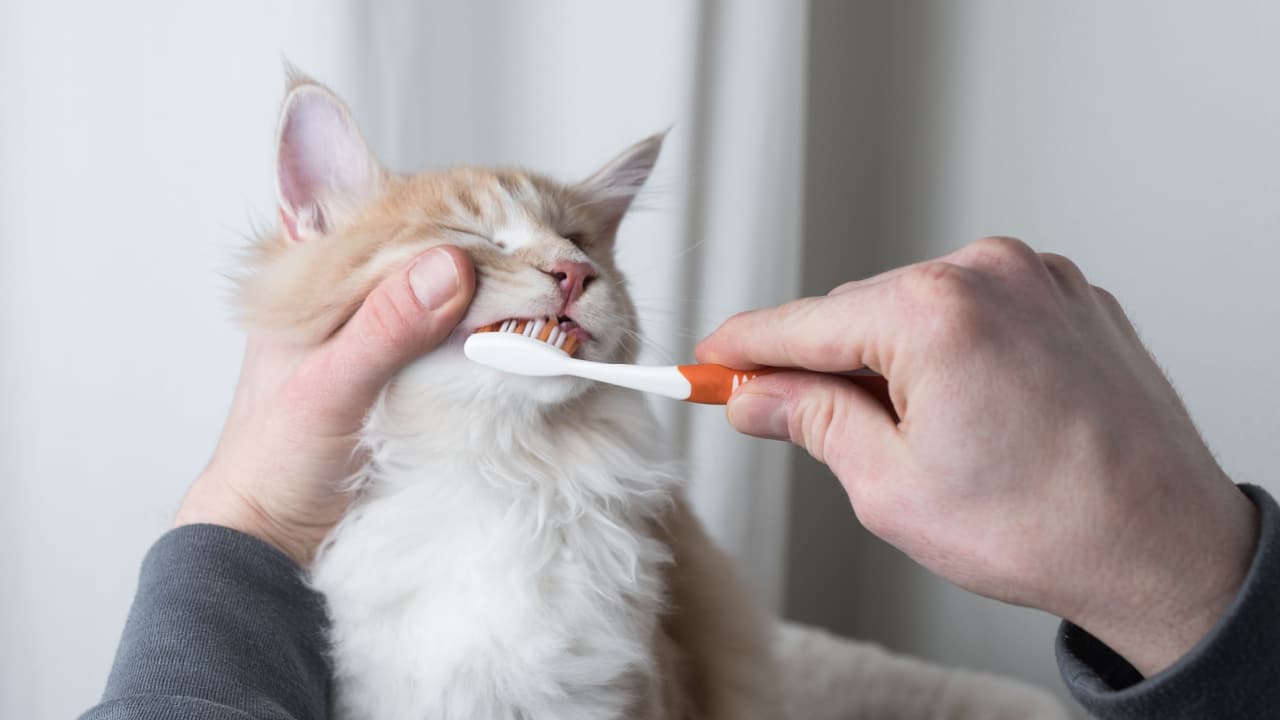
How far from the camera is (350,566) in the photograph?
100 cm

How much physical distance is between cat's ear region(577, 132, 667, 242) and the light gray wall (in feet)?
4.65

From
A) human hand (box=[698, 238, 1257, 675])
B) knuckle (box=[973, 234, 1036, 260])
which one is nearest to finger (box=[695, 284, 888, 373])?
human hand (box=[698, 238, 1257, 675])

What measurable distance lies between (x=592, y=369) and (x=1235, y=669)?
2.05 ft

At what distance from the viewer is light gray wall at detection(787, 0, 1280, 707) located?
2.06 m

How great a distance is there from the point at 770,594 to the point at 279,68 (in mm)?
1774

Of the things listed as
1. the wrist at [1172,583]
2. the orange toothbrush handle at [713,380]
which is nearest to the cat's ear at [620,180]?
the orange toothbrush handle at [713,380]

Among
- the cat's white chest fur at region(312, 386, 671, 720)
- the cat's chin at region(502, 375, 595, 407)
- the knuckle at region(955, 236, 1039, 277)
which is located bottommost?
the cat's white chest fur at region(312, 386, 671, 720)

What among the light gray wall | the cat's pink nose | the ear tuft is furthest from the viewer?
the light gray wall

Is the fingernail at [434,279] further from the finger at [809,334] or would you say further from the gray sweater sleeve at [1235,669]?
the gray sweater sleeve at [1235,669]

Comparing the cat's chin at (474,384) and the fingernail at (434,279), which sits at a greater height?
the fingernail at (434,279)

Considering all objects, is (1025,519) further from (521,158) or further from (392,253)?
(521,158)

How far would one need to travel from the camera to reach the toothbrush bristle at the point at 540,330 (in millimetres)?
1027

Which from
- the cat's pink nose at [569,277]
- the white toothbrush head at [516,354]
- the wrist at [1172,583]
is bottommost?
the wrist at [1172,583]

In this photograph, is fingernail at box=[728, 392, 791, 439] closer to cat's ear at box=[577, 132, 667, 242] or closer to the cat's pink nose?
the cat's pink nose
